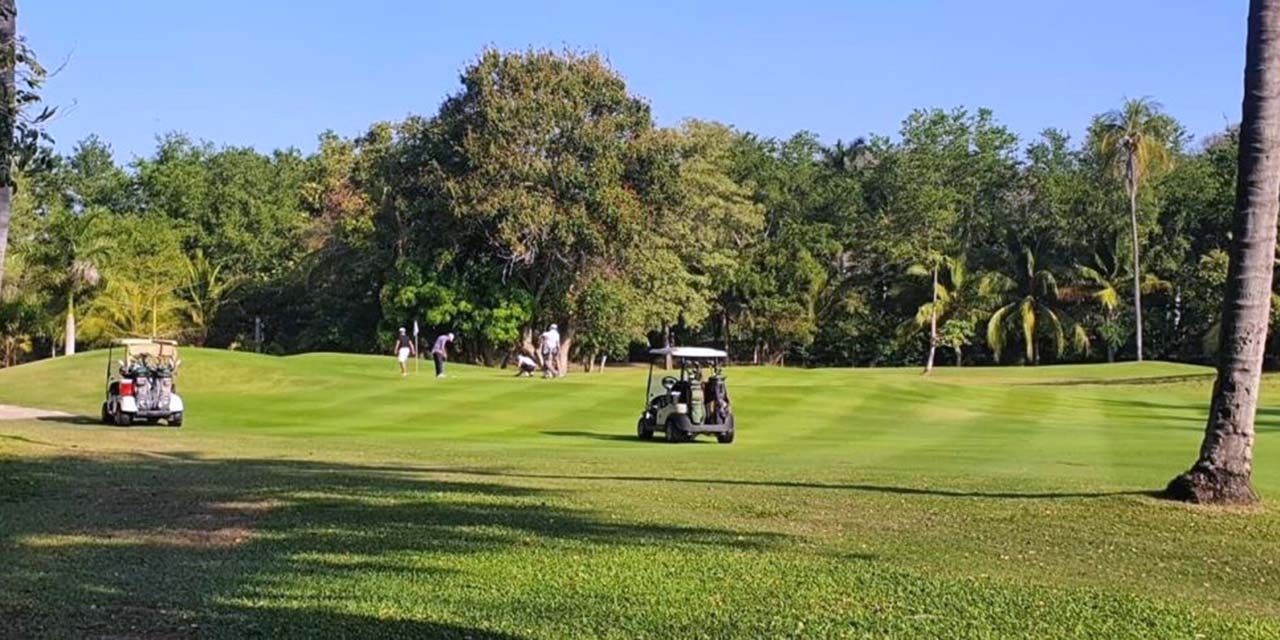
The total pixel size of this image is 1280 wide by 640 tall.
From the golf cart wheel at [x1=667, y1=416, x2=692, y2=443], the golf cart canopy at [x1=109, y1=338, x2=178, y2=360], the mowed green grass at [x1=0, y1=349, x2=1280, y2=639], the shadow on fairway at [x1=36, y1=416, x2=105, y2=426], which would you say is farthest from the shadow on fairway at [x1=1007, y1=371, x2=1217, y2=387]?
the shadow on fairway at [x1=36, y1=416, x2=105, y2=426]

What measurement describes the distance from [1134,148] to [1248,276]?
48596 millimetres

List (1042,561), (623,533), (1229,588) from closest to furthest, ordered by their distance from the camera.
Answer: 1. (1229,588)
2. (1042,561)
3. (623,533)

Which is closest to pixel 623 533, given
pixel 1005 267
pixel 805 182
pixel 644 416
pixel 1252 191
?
pixel 1252 191

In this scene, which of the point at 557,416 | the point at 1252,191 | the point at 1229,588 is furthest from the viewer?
Answer: the point at 557,416

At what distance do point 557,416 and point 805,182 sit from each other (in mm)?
47494

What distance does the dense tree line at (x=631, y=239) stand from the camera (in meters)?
44.4

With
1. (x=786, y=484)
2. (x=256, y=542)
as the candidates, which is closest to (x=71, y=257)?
(x=786, y=484)

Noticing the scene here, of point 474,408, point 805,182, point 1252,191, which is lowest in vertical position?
point 474,408

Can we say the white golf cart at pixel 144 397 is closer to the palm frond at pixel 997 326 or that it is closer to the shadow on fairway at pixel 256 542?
the shadow on fairway at pixel 256 542

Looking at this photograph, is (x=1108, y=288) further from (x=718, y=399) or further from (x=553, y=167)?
(x=718, y=399)

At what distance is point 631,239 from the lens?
1745 inches

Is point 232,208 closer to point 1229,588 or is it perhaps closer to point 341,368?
point 341,368

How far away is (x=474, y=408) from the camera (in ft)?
84.7

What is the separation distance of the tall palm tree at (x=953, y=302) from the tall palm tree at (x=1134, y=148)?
704cm
